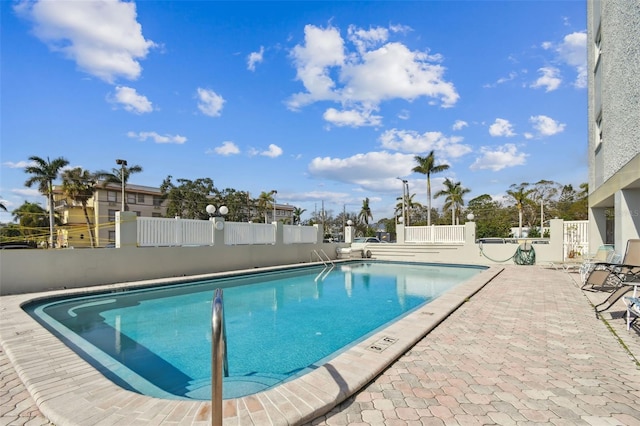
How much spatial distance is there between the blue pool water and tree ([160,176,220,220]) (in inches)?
1079

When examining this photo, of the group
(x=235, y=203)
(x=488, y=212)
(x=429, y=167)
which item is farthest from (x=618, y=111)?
(x=488, y=212)

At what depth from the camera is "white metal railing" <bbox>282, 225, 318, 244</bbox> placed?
1639 centimetres

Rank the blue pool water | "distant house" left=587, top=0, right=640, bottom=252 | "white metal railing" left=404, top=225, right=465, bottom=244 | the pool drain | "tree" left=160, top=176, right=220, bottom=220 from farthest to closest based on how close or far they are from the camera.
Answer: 1. "tree" left=160, top=176, right=220, bottom=220
2. "white metal railing" left=404, top=225, right=465, bottom=244
3. "distant house" left=587, top=0, right=640, bottom=252
4. the blue pool water
5. the pool drain

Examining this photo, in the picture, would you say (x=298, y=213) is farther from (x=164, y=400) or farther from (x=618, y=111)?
(x=164, y=400)

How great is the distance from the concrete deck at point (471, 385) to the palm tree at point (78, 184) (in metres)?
30.4

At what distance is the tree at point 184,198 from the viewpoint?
119ft

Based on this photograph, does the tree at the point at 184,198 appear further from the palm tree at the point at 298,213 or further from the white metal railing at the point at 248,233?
the white metal railing at the point at 248,233

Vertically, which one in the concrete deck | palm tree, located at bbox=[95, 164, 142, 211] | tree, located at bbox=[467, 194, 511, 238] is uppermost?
palm tree, located at bbox=[95, 164, 142, 211]

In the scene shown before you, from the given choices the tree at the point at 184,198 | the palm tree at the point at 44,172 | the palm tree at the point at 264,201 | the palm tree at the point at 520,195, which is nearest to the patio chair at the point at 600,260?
the palm tree at the point at 520,195

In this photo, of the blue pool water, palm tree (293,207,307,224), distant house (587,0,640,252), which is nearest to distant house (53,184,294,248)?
palm tree (293,207,307,224)

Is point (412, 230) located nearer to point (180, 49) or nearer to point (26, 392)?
point (180, 49)

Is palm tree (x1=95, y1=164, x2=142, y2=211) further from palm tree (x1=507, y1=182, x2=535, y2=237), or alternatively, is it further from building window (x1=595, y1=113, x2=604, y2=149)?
palm tree (x1=507, y1=182, x2=535, y2=237)

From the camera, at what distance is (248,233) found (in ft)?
46.9

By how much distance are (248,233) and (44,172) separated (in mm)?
25389
